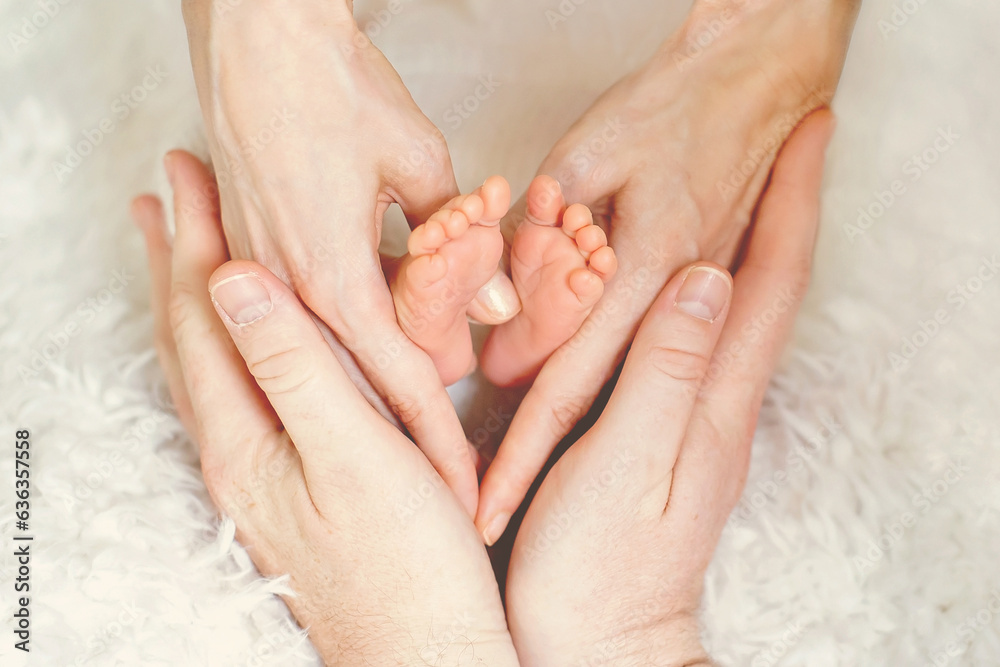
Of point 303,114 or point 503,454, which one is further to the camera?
point 503,454

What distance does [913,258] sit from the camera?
80 centimetres

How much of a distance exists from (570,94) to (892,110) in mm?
371

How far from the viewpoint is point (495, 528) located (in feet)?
2.63

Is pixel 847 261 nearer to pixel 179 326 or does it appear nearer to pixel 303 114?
pixel 303 114

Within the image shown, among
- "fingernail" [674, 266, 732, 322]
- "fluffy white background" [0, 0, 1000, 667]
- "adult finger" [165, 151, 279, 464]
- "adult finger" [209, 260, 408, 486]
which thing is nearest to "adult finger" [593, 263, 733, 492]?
"fingernail" [674, 266, 732, 322]

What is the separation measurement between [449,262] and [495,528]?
12.4 inches

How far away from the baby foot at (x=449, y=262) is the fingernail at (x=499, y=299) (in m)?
0.03

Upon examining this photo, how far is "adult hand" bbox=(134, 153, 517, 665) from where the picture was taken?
0.70m

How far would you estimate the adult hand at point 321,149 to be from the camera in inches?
26.6

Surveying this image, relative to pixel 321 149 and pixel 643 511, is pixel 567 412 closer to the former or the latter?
pixel 643 511

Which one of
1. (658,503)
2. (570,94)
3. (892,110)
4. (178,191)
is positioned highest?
(178,191)

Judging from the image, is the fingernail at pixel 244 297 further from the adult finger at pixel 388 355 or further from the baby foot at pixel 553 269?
the baby foot at pixel 553 269

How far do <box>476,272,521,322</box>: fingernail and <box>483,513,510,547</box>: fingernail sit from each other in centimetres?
21

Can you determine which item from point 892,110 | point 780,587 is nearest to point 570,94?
point 892,110
